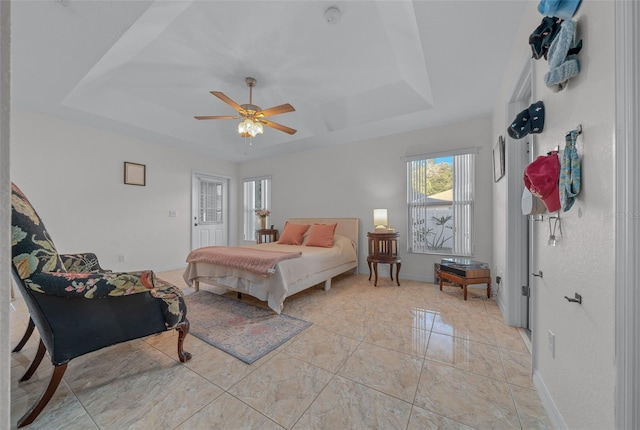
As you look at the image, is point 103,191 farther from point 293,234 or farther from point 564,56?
point 564,56

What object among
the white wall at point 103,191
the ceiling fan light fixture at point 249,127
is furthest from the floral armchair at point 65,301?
the white wall at point 103,191

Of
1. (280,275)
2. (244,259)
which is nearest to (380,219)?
(280,275)

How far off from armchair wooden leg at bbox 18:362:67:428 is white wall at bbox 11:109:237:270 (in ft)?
10.3

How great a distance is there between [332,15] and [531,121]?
177 cm

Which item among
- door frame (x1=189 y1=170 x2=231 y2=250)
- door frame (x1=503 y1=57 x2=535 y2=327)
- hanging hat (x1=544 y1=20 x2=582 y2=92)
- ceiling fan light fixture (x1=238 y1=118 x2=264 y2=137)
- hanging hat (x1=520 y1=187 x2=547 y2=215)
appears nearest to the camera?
hanging hat (x1=544 y1=20 x2=582 y2=92)

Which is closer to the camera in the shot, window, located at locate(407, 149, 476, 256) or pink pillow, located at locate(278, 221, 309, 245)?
window, located at locate(407, 149, 476, 256)

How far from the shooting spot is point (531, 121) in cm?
149

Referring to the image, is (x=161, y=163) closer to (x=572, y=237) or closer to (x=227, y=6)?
(x=227, y=6)

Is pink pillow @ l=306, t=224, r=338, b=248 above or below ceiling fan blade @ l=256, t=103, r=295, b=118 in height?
below

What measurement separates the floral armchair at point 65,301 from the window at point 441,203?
12.0 feet

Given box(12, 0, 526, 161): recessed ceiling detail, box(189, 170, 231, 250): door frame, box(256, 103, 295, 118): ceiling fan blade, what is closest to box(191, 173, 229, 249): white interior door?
box(189, 170, 231, 250): door frame

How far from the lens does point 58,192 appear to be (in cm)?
351

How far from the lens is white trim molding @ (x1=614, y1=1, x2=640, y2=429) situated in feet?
2.56

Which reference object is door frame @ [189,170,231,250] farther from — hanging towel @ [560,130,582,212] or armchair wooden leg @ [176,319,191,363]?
hanging towel @ [560,130,582,212]
